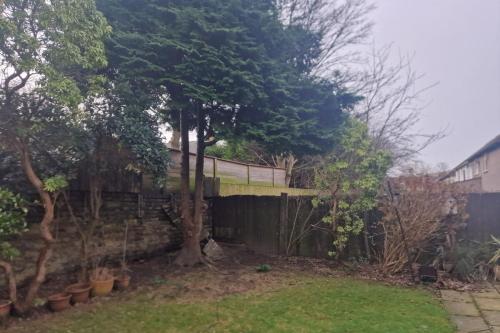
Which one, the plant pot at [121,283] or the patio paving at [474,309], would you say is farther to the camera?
the plant pot at [121,283]

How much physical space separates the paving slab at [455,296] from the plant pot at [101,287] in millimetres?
5424

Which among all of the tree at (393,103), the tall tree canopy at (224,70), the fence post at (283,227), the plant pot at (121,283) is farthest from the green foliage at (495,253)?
the plant pot at (121,283)

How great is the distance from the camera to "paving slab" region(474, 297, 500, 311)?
493cm

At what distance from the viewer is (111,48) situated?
19.0ft

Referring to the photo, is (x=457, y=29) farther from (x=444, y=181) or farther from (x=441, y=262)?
(x=441, y=262)

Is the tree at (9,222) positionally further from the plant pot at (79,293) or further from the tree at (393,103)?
the tree at (393,103)

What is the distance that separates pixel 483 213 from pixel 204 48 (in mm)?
6560

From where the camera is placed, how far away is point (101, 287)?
17.7 feet

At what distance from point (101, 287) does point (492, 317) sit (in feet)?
18.7

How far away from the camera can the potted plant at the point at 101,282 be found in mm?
5379

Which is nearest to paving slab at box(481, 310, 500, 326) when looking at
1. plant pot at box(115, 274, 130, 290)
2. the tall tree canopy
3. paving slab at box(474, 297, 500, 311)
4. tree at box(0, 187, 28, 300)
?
paving slab at box(474, 297, 500, 311)

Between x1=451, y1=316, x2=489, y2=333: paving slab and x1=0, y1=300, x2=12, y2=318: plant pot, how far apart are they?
18.4 feet

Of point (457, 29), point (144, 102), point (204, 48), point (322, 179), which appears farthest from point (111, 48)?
point (457, 29)

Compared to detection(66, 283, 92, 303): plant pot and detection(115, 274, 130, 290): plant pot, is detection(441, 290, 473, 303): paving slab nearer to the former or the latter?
detection(115, 274, 130, 290): plant pot
